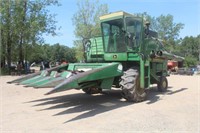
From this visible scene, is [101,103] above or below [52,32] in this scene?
below

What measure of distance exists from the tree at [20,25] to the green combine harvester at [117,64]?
15.9m

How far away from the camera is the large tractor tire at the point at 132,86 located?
715 centimetres

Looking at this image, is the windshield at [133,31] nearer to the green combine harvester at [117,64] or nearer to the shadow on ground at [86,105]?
the green combine harvester at [117,64]

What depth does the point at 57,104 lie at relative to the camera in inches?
284

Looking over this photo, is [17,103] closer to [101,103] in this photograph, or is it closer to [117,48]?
[101,103]

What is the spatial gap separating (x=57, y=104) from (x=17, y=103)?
1.35 meters

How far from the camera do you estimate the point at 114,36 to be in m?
8.41

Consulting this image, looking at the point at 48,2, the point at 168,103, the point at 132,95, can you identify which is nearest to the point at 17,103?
the point at 132,95

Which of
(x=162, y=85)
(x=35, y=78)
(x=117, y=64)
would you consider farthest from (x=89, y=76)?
(x=162, y=85)

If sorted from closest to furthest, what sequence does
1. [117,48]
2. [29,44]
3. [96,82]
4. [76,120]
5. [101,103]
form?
1. [76,120]
2. [96,82]
3. [101,103]
4. [117,48]
5. [29,44]

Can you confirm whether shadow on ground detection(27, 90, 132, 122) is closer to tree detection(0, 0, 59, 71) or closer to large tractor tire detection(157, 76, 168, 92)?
large tractor tire detection(157, 76, 168, 92)

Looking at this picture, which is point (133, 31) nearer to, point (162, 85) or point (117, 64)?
point (117, 64)

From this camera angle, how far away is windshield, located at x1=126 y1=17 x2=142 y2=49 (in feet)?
26.0

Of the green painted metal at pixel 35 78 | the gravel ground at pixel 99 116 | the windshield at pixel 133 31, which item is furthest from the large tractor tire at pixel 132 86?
the green painted metal at pixel 35 78
